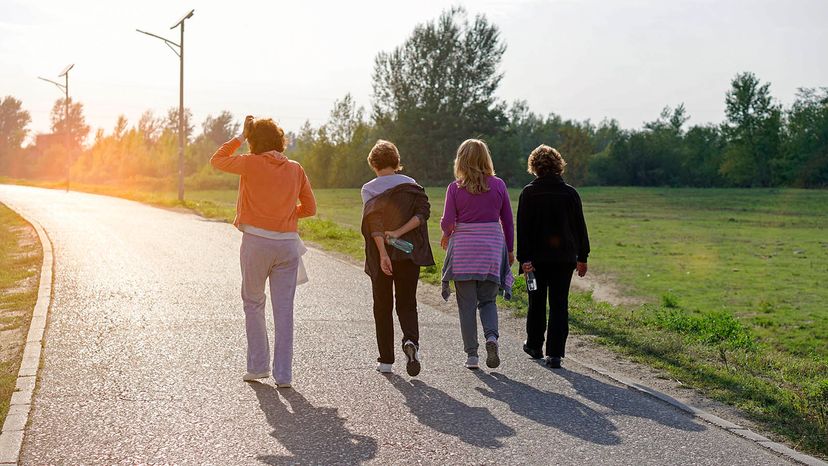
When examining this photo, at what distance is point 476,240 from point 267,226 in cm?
176

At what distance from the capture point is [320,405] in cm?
648

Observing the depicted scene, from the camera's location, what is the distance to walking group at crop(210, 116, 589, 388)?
699 centimetres

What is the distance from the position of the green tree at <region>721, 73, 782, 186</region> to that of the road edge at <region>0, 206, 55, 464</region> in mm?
71059

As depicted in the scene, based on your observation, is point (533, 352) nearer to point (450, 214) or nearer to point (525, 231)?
point (525, 231)

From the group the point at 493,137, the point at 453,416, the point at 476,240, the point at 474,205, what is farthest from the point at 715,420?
the point at 493,137

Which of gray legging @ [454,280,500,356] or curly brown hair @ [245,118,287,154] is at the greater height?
curly brown hair @ [245,118,287,154]

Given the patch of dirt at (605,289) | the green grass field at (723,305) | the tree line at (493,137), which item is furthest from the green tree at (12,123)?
the patch of dirt at (605,289)

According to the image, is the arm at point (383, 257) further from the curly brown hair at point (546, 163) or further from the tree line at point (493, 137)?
the tree line at point (493, 137)

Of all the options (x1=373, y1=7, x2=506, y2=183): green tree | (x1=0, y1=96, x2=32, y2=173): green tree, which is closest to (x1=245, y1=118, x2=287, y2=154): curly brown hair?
(x1=373, y1=7, x2=506, y2=183): green tree

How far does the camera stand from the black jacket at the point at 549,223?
8.08m

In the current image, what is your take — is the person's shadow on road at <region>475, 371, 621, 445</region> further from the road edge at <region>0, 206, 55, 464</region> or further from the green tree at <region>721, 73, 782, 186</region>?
the green tree at <region>721, 73, 782, 186</region>

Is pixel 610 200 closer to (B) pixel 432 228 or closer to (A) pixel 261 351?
(B) pixel 432 228

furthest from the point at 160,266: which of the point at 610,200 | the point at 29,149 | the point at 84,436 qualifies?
the point at 29,149

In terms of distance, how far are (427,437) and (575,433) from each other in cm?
90
